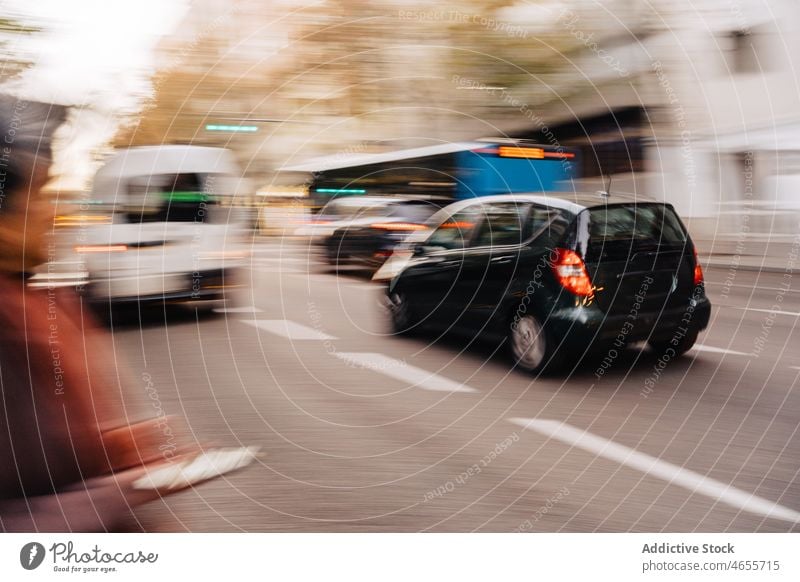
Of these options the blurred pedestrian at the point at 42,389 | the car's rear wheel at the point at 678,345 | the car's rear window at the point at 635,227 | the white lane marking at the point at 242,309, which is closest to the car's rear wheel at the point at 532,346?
the car's rear window at the point at 635,227

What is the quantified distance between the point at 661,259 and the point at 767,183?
4.67 m

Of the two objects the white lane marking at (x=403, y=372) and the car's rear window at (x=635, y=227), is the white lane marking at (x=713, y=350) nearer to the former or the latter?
the car's rear window at (x=635, y=227)

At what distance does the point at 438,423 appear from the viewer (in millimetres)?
3668

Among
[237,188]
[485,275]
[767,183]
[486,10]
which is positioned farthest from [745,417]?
[767,183]

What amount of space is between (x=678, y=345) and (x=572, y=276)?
0.95 meters

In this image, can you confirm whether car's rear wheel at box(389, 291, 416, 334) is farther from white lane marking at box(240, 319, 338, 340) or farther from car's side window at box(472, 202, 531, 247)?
car's side window at box(472, 202, 531, 247)

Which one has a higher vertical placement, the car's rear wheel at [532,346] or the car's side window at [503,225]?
the car's side window at [503,225]

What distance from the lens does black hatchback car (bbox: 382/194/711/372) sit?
4395mm

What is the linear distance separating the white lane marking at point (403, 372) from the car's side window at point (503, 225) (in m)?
0.89

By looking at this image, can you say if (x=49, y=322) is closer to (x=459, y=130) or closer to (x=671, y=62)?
(x=459, y=130)

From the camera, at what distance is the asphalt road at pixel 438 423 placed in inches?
104

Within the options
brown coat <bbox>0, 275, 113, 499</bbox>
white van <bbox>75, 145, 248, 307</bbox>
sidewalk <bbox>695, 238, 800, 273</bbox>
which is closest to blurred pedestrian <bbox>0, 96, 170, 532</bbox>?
brown coat <bbox>0, 275, 113, 499</bbox>

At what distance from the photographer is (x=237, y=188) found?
14.0 feet

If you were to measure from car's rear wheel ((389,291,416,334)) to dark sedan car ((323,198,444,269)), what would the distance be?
420mm
